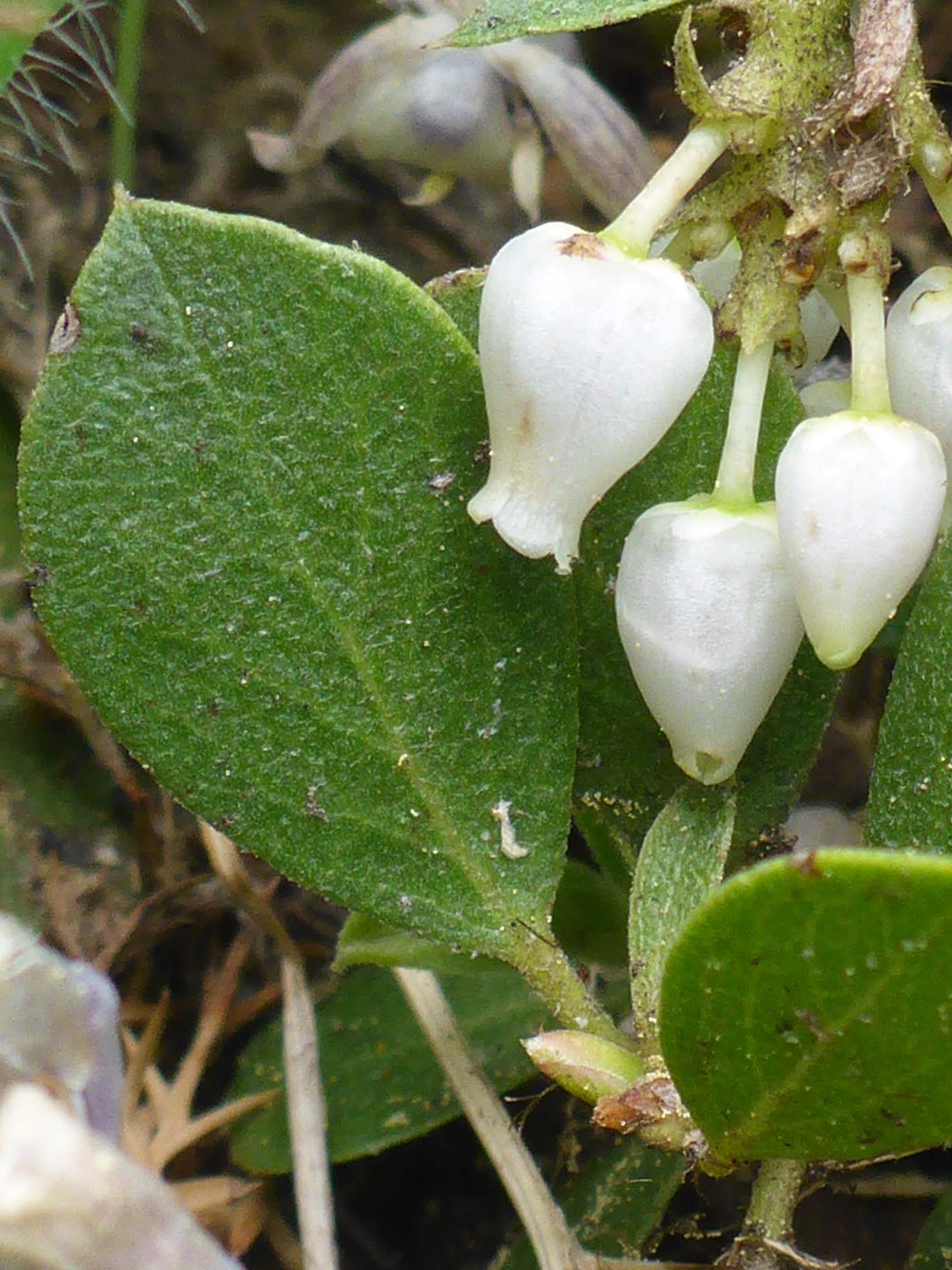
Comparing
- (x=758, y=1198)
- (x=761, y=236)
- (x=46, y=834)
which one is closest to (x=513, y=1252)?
(x=758, y=1198)

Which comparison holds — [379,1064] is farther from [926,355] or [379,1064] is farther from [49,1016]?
[926,355]

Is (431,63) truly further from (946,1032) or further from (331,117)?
(946,1032)

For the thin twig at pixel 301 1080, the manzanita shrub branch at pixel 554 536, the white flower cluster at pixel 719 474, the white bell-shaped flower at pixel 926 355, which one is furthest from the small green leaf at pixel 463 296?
the thin twig at pixel 301 1080

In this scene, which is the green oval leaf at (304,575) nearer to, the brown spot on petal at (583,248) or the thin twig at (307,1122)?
the brown spot on petal at (583,248)

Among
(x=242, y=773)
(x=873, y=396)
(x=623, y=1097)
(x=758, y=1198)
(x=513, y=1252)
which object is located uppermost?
(x=873, y=396)

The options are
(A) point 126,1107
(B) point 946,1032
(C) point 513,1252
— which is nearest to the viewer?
(B) point 946,1032

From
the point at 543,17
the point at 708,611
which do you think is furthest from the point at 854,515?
the point at 543,17
